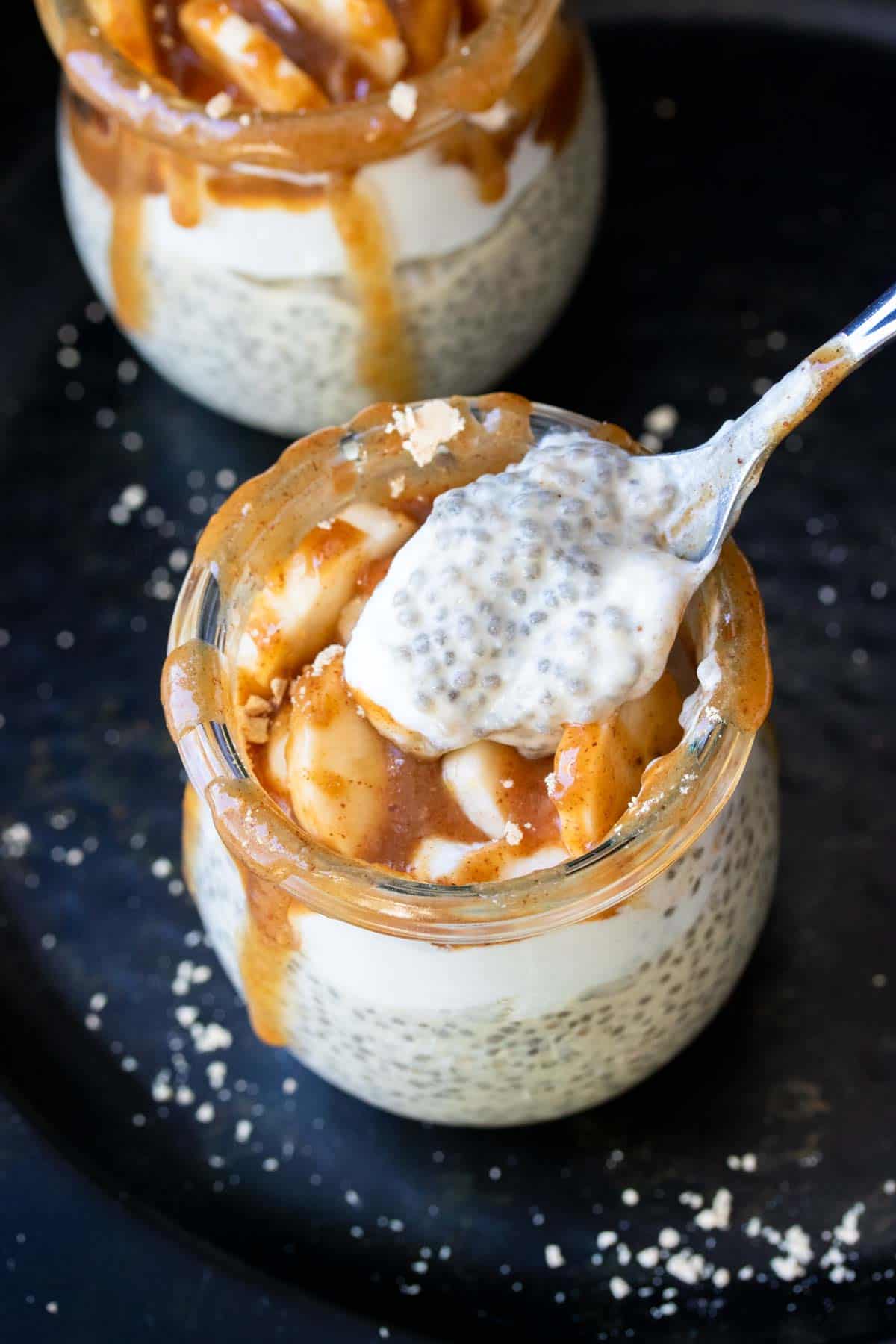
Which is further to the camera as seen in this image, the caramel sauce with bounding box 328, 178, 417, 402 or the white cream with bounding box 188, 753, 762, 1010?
the caramel sauce with bounding box 328, 178, 417, 402

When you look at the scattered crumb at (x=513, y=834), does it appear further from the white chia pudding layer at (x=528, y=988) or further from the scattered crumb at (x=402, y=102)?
the scattered crumb at (x=402, y=102)

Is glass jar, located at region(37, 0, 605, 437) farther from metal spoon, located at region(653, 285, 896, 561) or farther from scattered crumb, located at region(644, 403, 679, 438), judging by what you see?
metal spoon, located at region(653, 285, 896, 561)

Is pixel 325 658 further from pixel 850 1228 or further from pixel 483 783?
pixel 850 1228

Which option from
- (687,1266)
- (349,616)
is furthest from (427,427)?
(687,1266)

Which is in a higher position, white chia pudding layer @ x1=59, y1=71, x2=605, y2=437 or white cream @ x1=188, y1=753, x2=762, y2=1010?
white chia pudding layer @ x1=59, y1=71, x2=605, y2=437

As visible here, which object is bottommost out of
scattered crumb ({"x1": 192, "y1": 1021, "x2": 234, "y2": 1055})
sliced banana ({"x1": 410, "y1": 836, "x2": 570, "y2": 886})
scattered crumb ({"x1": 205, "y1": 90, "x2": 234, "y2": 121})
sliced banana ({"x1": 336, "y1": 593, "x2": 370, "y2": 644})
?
scattered crumb ({"x1": 192, "y1": 1021, "x2": 234, "y2": 1055})

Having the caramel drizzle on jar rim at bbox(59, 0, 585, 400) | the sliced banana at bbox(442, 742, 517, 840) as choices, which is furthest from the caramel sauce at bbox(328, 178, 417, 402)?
the sliced banana at bbox(442, 742, 517, 840)
